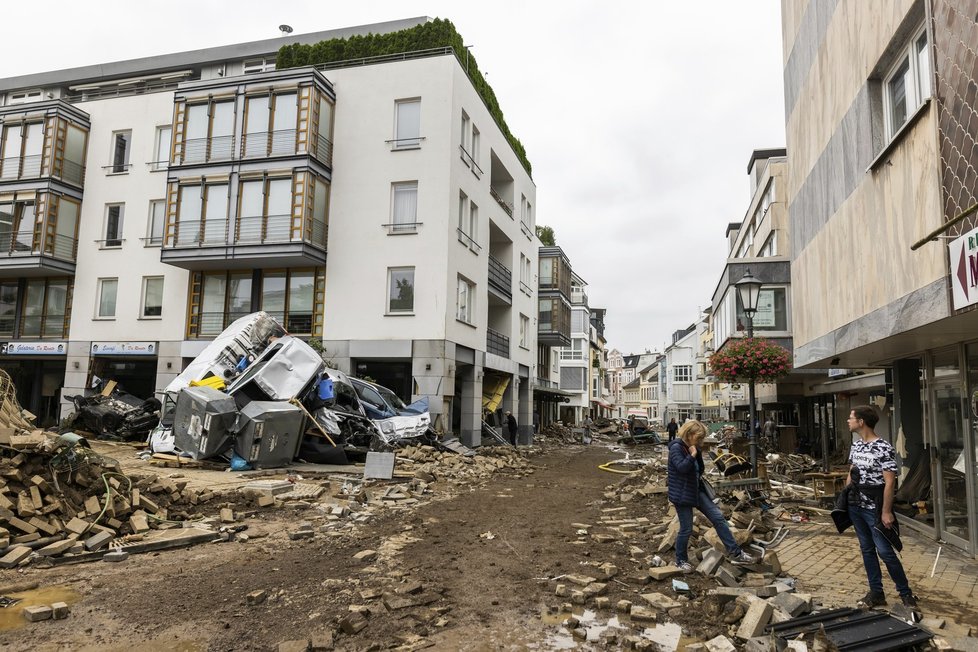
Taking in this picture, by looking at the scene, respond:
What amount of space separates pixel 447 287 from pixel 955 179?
16979mm

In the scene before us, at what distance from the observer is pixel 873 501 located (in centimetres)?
585

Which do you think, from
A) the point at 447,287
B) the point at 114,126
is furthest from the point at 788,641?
the point at 114,126

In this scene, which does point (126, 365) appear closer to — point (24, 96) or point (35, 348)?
point (35, 348)

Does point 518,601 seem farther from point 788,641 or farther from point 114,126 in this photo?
point 114,126

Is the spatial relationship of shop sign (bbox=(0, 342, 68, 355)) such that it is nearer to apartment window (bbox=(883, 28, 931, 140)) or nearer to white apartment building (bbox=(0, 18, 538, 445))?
white apartment building (bbox=(0, 18, 538, 445))

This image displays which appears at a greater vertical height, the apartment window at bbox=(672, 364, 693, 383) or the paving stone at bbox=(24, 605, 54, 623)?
the apartment window at bbox=(672, 364, 693, 383)

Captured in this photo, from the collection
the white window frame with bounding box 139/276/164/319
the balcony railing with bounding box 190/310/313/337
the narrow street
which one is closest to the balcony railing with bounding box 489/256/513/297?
the balcony railing with bounding box 190/310/313/337

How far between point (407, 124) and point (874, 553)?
20787mm

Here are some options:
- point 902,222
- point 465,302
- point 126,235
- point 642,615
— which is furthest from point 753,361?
point 126,235

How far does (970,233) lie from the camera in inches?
213

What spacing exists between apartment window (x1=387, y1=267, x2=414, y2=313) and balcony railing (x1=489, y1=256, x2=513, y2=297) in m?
5.98

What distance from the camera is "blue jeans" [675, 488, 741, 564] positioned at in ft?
23.6

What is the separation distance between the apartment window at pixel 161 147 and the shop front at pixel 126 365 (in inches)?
295

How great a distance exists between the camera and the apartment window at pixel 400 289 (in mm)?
22328
